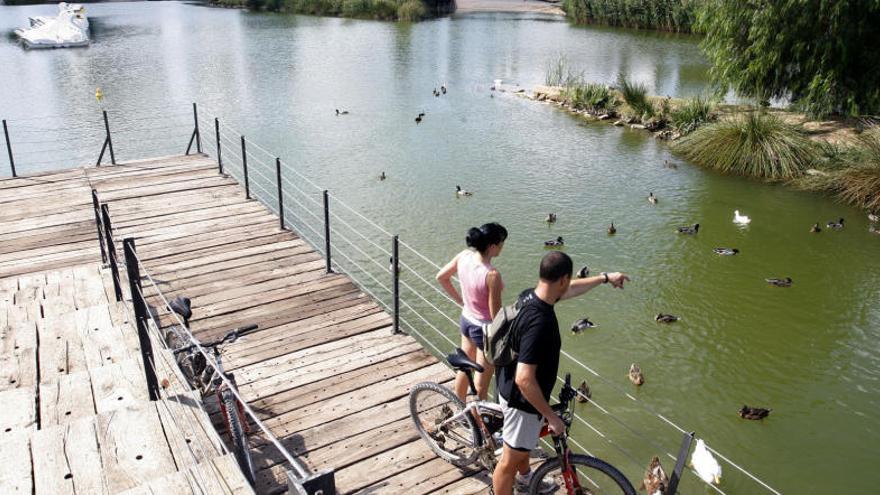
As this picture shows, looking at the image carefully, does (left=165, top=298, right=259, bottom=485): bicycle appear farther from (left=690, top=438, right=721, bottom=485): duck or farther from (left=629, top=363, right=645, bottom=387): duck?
(left=629, top=363, right=645, bottom=387): duck

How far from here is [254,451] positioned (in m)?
5.22

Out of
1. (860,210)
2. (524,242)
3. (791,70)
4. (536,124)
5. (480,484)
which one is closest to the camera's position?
(480,484)

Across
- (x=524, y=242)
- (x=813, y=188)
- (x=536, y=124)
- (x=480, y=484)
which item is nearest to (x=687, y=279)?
(x=524, y=242)

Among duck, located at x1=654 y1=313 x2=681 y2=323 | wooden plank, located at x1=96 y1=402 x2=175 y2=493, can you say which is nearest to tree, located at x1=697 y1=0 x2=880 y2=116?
duck, located at x1=654 y1=313 x2=681 y2=323

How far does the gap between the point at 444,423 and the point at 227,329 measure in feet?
10.5

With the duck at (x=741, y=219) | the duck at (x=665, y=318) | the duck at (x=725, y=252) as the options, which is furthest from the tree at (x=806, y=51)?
the duck at (x=665, y=318)

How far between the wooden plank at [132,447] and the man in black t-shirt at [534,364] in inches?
75.6

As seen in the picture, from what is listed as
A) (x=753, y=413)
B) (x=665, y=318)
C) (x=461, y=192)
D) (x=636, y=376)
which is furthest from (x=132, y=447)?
(x=461, y=192)

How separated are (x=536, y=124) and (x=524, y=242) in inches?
394

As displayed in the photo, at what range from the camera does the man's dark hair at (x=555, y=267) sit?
3.58m

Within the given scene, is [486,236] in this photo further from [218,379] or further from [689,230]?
[689,230]

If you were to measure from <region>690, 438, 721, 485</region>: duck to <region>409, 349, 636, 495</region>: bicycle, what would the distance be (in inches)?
63.6

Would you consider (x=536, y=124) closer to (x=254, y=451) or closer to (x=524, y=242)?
(x=524, y=242)

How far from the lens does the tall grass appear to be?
1667cm
